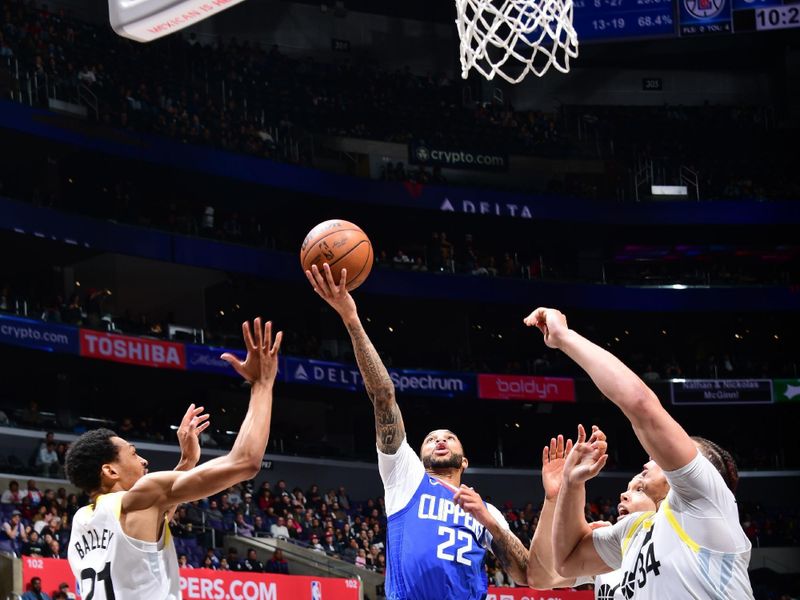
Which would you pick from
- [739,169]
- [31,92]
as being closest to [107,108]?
[31,92]

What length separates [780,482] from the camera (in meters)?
30.7

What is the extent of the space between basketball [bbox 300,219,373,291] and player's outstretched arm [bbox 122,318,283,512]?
1.69 m

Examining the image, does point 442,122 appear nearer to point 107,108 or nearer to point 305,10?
point 305,10

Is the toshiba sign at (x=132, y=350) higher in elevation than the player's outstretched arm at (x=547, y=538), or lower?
higher

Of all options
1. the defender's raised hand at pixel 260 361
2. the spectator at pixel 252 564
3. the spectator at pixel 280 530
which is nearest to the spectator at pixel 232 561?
the spectator at pixel 252 564

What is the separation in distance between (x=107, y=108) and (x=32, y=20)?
121 inches

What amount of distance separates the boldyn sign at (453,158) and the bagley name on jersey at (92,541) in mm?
26149

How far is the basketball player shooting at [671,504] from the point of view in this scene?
11.2 feet

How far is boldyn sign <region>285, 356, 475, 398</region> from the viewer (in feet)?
83.5

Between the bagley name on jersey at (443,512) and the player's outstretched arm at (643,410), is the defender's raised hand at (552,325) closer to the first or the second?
the player's outstretched arm at (643,410)

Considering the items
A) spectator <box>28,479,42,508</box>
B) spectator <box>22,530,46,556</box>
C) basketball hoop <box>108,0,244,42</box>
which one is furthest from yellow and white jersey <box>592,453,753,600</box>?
spectator <box>28,479,42,508</box>

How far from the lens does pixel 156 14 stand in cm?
501

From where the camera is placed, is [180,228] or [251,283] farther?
[251,283]

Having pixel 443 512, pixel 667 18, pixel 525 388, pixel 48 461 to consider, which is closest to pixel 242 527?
pixel 48 461
